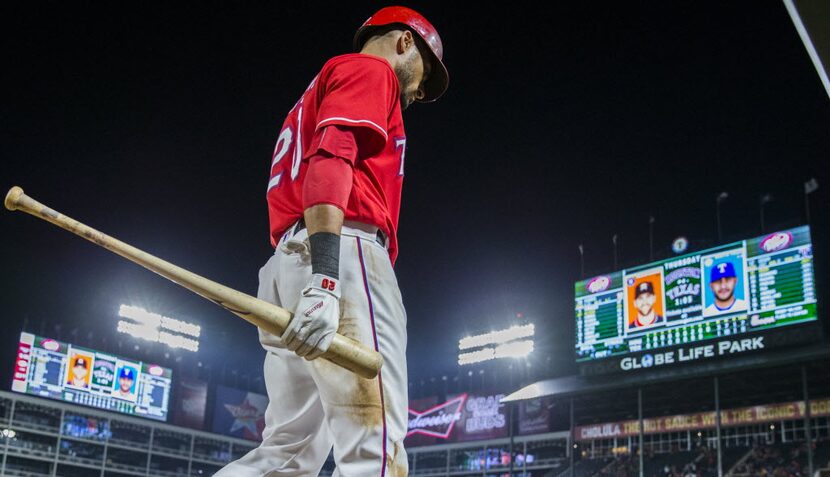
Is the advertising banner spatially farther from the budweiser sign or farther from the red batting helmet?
the red batting helmet

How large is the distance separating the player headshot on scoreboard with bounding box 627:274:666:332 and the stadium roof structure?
1.10 m

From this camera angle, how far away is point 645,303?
738 inches

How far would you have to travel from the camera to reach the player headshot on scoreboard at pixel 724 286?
17.2 metres

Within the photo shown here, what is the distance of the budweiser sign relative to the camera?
1341 inches

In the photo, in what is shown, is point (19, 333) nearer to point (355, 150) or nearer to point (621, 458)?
point (621, 458)

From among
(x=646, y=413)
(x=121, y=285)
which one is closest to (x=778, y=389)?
(x=646, y=413)

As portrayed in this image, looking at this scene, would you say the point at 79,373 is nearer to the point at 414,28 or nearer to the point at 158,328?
the point at 158,328

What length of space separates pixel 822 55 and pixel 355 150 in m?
1.32

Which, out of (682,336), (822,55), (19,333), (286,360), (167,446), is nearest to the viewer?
(822,55)

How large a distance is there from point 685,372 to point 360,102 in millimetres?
16942

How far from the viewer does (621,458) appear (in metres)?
24.7

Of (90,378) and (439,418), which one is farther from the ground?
(90,378)

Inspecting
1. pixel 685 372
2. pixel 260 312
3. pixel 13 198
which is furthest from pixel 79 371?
pixel 260 312

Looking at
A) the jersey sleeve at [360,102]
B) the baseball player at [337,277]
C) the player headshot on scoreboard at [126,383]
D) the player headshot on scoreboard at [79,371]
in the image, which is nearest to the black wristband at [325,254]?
the baseball player at [337,277]
